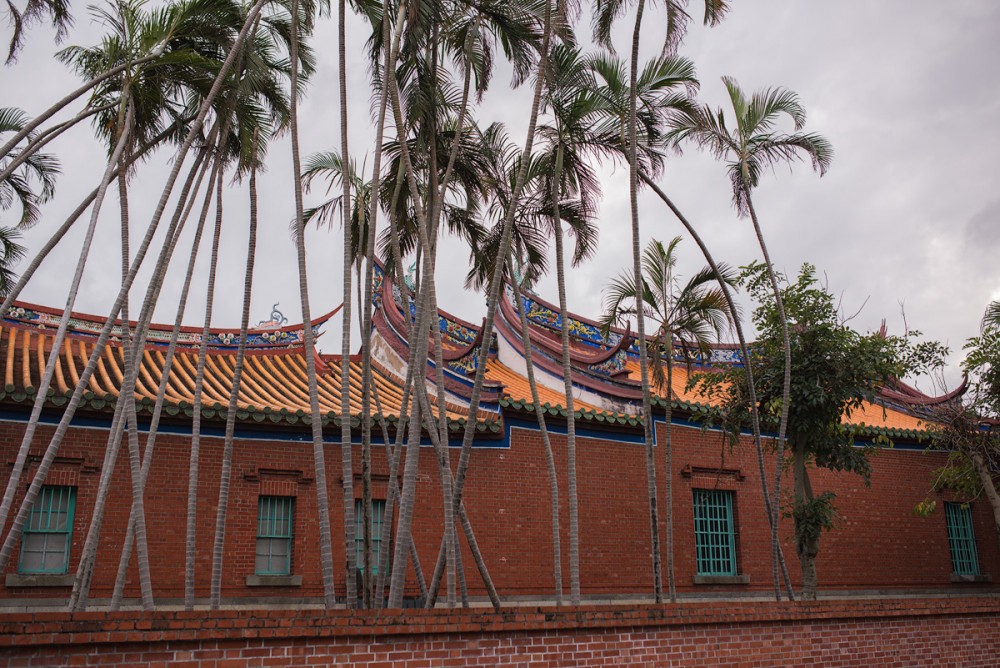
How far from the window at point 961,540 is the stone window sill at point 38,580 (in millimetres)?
15267

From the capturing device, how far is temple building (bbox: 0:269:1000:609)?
A: 427 inches

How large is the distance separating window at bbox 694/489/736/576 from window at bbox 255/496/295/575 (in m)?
6.40

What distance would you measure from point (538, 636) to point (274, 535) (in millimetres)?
6140

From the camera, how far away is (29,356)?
41.4ft

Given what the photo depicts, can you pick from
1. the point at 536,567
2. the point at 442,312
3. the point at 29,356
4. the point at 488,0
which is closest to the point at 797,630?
the point at 536,567

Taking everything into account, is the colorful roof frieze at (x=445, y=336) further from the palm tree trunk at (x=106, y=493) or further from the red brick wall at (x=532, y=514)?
the palm tree trunk at (x=106, y=493)

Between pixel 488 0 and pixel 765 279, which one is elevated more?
pixel 488 0

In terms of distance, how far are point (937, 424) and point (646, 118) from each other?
9.28 metres

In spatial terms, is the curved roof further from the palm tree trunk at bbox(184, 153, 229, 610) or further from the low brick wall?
the low brick wall

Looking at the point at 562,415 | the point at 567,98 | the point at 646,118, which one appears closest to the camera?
the point at 567,98

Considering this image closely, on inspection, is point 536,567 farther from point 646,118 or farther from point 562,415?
point 646,118

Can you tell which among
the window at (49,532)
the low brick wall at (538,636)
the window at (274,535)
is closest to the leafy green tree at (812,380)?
the low brick wall at (538,636)

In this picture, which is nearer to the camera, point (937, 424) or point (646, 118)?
point (646, 118)

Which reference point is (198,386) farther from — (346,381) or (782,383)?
(782,383)
